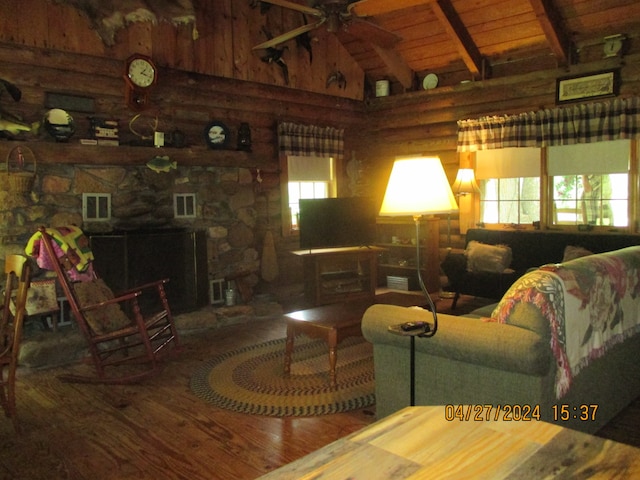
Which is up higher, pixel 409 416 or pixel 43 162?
pixel 43 162

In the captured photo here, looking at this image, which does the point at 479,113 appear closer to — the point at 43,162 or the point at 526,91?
the point at 526,91

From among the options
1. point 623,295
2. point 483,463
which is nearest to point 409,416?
point 483,463

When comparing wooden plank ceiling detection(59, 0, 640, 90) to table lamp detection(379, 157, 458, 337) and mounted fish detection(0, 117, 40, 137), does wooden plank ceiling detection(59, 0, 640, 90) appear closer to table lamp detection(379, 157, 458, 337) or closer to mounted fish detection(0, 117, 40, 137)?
mounted fish detection(0, 117, 40, 137)

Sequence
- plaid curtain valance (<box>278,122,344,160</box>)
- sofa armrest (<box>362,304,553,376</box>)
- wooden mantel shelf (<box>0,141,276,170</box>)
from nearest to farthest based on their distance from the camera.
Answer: sofa armrest (<box>362,304,553,376</box>) < wooden mantel shelf (<box>0,141,276,170</box>) < plaid curtain valance (<box>278,122,344,160</box>)

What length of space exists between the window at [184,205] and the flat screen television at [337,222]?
117 centimetres

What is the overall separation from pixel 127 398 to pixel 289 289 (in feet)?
10.1

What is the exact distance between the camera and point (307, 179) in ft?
22.5

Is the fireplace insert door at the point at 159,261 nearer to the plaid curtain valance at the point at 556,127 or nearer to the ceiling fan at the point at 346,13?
the ceiling fan at the point at 346,13

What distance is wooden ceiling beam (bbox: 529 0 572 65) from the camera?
506 centimetres

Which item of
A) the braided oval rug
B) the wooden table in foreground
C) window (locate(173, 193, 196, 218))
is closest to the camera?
the wooden table in foreground

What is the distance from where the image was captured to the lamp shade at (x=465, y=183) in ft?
20.0

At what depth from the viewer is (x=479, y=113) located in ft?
20.7

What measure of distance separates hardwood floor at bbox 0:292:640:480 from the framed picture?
3424mm

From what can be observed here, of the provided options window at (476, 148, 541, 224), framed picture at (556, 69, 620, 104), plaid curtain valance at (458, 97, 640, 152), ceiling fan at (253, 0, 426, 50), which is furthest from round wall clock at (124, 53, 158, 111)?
framed picture at (556, 69, 620, 104)
